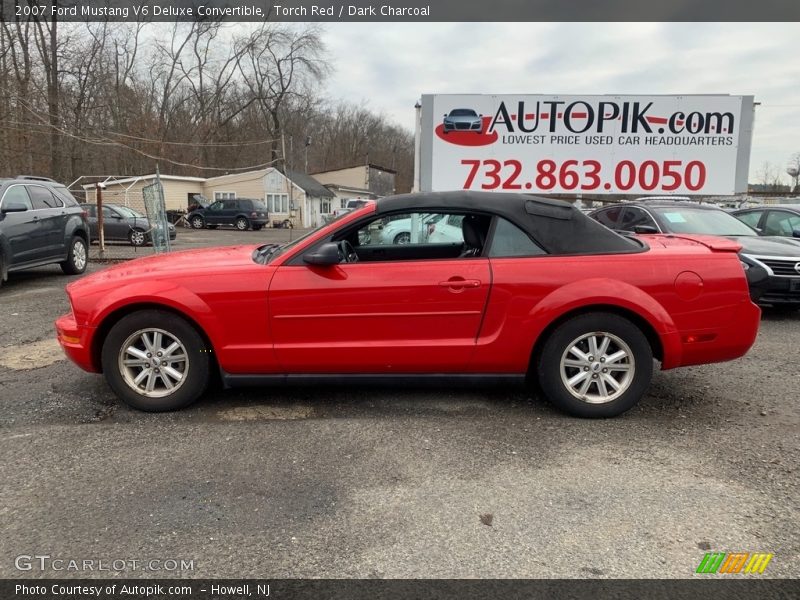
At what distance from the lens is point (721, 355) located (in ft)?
12.2

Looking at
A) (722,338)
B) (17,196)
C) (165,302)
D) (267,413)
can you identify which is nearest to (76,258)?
(17,196)

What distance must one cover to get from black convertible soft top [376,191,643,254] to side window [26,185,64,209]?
7.98m

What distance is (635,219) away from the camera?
794 centimetres

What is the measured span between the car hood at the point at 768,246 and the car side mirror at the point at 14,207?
10478 mm

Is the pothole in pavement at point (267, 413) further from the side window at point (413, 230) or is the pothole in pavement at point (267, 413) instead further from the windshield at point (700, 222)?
the windshield at point (700, 222)

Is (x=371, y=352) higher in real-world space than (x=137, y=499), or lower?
higher

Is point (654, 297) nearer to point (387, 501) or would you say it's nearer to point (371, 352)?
point (371, 352)

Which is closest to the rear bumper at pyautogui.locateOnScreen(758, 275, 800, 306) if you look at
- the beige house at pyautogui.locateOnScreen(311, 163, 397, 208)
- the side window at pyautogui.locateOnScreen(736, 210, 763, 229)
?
the side window at pyautogui.locateOnScreen(736, 210, 763, 229)

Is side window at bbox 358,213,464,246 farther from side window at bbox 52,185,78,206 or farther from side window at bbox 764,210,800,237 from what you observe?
side window at bbox 52,185,78,206

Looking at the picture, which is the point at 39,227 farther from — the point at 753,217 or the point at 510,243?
the point at 753,217

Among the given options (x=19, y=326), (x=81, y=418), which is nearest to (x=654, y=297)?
(x=81, y=418)

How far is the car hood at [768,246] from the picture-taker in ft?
22.4

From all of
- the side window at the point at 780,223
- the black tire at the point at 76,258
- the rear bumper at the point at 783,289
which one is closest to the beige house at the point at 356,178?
the black tire at the point at 76,258

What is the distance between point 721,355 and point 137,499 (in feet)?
12.3
